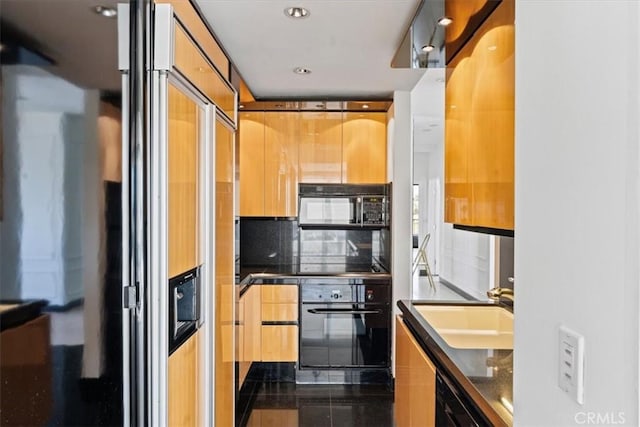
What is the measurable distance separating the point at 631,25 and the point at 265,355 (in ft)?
11.6

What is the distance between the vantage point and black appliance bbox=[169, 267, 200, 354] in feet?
5.63

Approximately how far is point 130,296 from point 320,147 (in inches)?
105

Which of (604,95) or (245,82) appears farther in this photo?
(245,82)

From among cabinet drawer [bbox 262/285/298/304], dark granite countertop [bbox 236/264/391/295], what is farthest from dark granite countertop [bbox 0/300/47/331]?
cabinet drawer [bbox 262/285/298/304]

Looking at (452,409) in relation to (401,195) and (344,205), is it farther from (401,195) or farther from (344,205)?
(344,205)

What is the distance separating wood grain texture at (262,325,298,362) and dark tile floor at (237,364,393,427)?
0.14 m

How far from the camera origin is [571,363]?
30.3 inches

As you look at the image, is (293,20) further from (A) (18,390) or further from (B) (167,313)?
(A) (18,390)

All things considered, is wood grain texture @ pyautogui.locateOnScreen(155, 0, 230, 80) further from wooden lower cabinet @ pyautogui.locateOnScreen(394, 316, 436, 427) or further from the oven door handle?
the oven door handle

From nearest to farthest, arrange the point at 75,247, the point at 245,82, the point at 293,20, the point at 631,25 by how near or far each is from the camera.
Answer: the point at 631,25, the point at 75,247, the point at 293,20, the point at 245,82

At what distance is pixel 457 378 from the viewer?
141 centimetres

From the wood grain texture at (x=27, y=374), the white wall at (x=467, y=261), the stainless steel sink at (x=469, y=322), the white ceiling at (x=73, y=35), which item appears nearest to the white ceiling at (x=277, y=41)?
the white ceiling at (x=73, y=35)

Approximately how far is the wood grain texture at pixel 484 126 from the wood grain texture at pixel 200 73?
112 cm

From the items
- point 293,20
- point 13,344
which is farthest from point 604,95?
point 293,20
